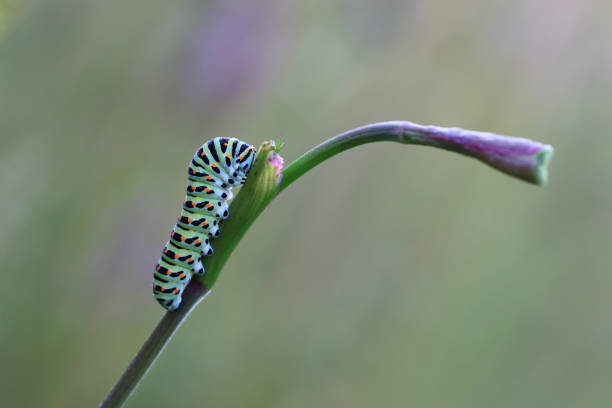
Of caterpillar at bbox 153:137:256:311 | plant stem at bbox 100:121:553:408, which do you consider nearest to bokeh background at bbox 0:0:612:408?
caterpillar at bbox 153:137:256:311

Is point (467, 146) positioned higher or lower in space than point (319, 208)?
higher

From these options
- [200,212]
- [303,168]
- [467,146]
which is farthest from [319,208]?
[467,146]

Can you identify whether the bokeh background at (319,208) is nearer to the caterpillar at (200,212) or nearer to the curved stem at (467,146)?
the caterpillar at (200,212)

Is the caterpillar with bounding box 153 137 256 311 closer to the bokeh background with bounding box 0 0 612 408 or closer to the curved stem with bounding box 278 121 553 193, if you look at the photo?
the curved stem with bounding box 278 121 553 193

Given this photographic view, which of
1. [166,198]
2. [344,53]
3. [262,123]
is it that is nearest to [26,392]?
[166,198]

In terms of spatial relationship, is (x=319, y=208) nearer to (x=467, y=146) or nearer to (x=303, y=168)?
(x=303, y=168)

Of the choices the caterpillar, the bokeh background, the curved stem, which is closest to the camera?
the curved stem

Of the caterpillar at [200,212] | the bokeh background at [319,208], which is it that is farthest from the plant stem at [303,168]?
the bokeh background at [319,208]

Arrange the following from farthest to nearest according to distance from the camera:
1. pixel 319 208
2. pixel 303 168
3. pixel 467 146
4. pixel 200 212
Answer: pixel 319 208
pixel 200 212
pixel 303 168
pixel 467 146
